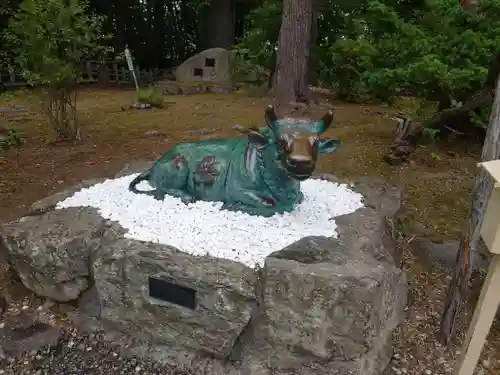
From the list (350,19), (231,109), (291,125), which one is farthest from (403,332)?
(350,19)

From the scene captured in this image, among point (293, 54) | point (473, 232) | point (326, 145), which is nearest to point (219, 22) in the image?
point (293, 54)

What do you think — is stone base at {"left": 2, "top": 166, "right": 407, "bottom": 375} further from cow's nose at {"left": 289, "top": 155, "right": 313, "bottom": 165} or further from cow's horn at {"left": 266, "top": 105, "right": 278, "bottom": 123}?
cow's horn at {"left": 266, "top": 105, "right": 278, "bottom": 123}

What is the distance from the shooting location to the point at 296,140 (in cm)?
256

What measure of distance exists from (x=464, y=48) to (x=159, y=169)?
3.36 m

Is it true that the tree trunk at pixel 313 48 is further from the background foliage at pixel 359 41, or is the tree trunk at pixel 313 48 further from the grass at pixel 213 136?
the grass at pixel 213 136

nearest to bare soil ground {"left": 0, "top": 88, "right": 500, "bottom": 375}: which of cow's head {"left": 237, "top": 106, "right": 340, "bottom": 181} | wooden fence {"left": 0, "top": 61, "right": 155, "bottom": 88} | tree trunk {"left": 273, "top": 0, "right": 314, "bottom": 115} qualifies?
tree trunk {"left": 273, "top": 0, "right": 314, "bottom": 115}

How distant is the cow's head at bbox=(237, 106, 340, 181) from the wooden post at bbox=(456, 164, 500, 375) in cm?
97

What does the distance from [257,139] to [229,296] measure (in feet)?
3.18

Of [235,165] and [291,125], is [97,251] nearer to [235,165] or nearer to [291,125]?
[235,165]

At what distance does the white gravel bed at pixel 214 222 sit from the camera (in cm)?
263

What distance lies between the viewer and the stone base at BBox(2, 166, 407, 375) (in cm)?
233

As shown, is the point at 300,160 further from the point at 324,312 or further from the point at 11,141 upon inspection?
the point at 11,141

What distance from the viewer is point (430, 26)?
4832mm

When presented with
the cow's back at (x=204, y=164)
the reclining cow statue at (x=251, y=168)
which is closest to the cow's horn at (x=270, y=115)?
the reclining cow statue at (x=251, y=168)
